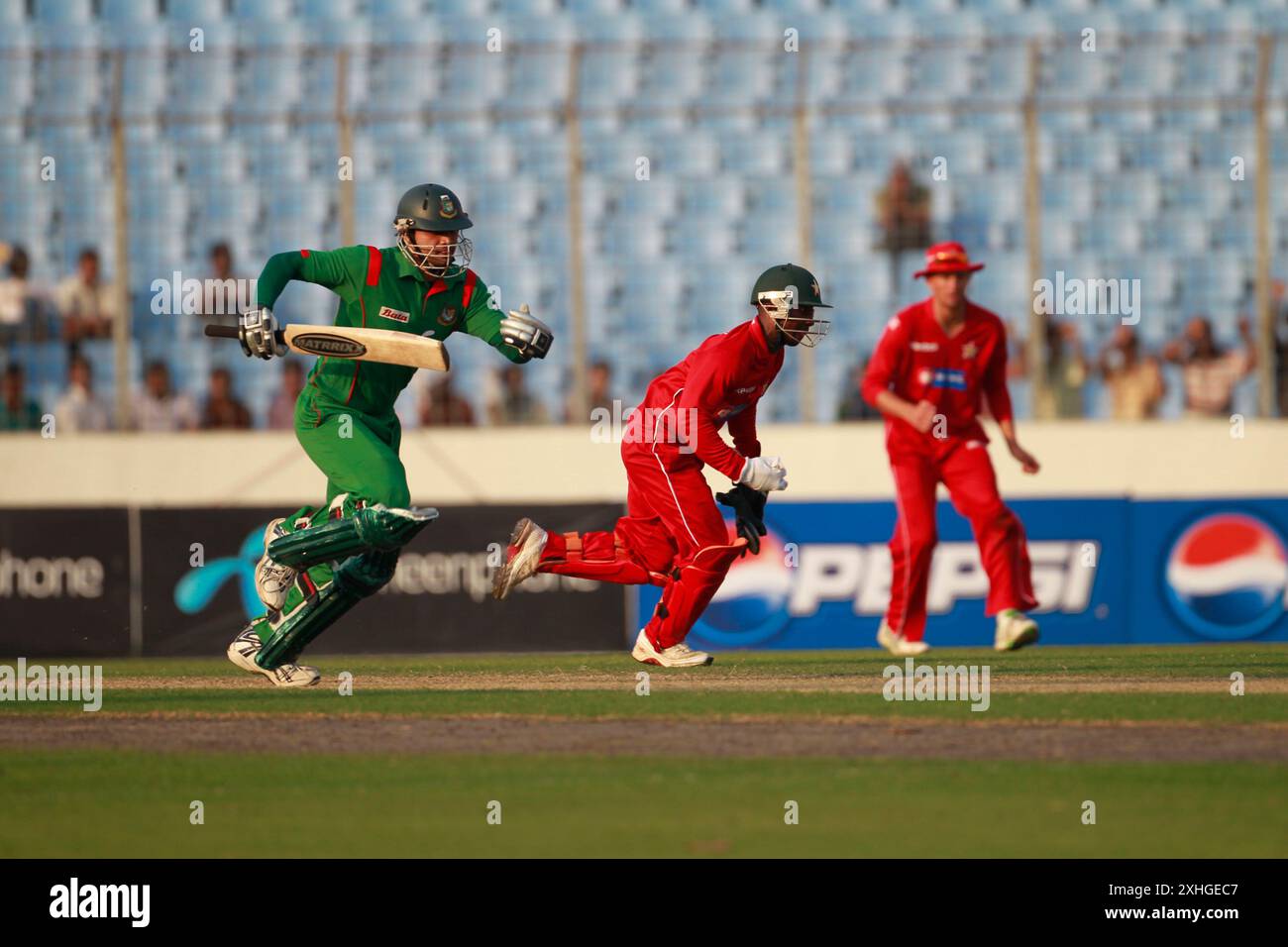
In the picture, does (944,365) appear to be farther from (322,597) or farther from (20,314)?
(20,314)

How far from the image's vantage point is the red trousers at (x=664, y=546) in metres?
10.0

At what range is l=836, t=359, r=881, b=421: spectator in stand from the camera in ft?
52.2

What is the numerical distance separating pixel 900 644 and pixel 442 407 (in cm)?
568

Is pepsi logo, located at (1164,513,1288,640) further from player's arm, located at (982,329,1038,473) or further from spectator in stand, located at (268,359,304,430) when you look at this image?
spectator in stand, located at (268,359,304,430)

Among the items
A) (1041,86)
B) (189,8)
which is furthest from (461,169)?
(1041,86)

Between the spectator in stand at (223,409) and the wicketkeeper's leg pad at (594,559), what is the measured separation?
Result: 21.2 feet

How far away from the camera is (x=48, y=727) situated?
8.55 m

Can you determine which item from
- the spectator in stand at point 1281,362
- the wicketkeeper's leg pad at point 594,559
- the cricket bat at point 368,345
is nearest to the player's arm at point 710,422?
the wicketkeeper's leg pad at point 594,559

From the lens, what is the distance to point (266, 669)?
9.69 m

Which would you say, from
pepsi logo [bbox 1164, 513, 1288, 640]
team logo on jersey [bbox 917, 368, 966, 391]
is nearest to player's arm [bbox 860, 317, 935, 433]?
team logo on jersey [bbox 917, 368, 966, 391]

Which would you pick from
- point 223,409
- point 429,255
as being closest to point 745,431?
point 429,255

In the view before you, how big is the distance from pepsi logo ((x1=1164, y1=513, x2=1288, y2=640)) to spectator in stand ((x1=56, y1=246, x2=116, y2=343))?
895 centimetres

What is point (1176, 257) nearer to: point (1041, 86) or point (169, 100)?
point (1041, 86)
